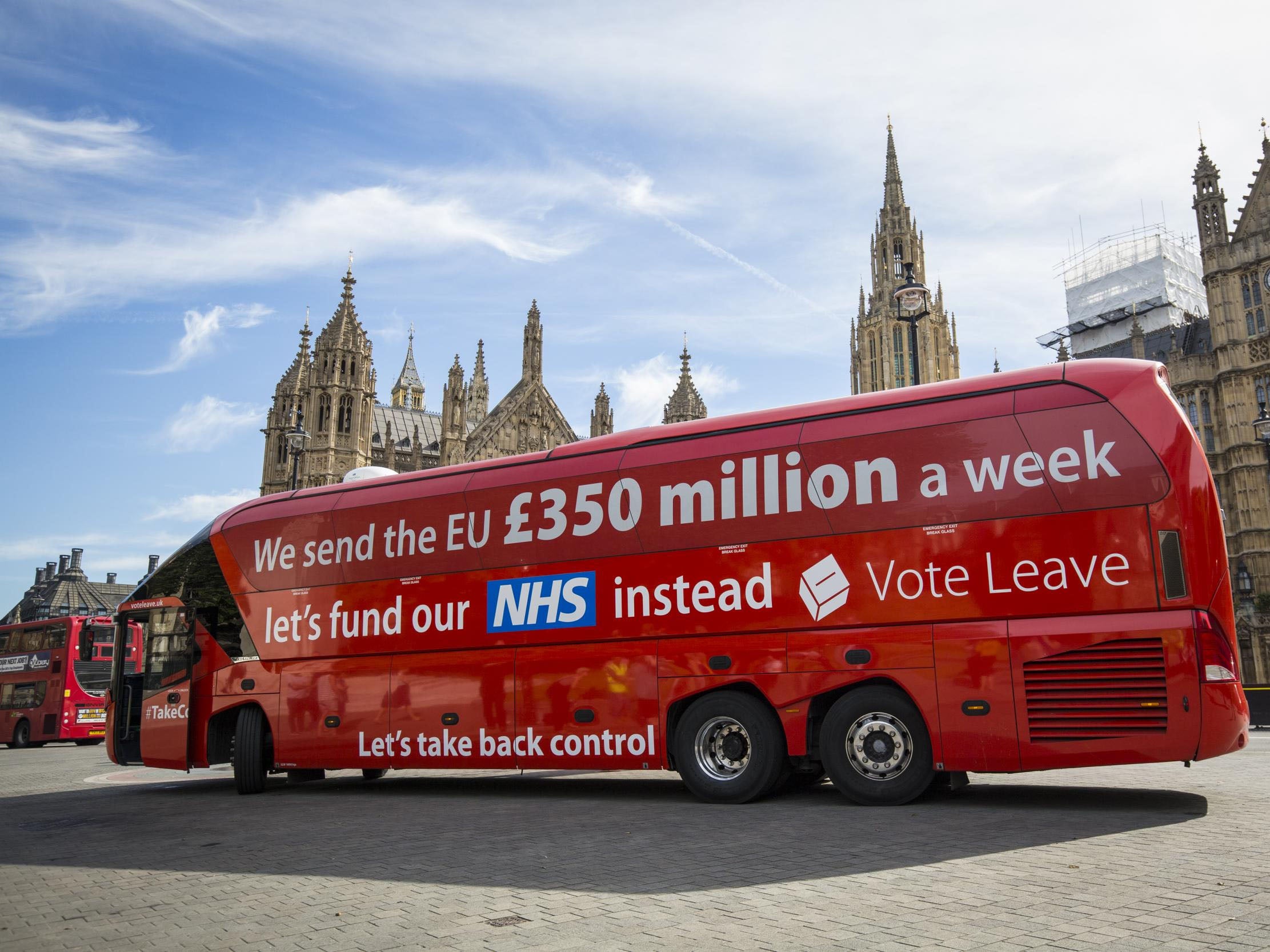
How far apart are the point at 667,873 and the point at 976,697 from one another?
404 cm

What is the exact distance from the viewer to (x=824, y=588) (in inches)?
401

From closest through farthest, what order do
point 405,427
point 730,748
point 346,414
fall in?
point 730,748, point 346,414, point 405,427

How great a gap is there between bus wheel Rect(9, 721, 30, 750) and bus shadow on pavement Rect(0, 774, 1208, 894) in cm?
2123

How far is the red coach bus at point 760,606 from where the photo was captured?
881cm

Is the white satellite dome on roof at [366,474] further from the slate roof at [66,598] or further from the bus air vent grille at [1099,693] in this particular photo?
the slate roof at [66,598]

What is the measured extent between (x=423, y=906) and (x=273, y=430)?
5729 centimetres

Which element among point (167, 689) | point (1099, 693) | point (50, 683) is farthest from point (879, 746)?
point (50, 683)

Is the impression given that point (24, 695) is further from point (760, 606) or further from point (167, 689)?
point (760, 606)

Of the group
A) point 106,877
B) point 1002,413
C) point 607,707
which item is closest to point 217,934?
point 106,877

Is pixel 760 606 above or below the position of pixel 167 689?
above

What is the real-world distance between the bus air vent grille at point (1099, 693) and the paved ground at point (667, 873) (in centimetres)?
79

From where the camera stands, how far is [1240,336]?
51188 mm

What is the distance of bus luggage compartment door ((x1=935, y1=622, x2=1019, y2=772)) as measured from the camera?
30.0ft

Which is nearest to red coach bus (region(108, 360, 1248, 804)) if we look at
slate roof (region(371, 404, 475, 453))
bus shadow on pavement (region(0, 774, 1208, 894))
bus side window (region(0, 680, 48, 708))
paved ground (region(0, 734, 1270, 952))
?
bus shadow on pavement (region(0, 774, 1208, 894))
